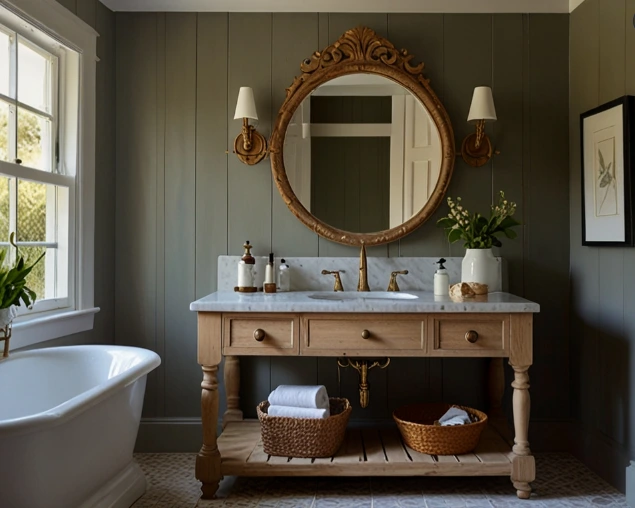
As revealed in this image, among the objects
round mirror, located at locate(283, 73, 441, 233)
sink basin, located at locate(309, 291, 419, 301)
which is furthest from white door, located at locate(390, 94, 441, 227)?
sink basin, located at locate(309, 291, 419, 301)

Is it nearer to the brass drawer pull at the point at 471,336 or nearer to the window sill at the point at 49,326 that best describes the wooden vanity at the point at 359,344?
the brass drawer pull at the point at 471,336

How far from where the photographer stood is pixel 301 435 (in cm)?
238

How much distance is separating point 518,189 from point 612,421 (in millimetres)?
1204

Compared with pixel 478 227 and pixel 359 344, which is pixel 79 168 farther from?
pixel 478 227

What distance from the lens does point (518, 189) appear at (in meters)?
2.96

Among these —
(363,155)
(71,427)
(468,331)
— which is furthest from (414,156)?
(71,427)

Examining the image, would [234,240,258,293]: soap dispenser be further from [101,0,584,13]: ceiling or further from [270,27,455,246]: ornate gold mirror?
[101,0,584,13]: ceiling

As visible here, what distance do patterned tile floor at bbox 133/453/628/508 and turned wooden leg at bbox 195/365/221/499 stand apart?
0.11 metres

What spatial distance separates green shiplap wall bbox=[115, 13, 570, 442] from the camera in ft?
9.68

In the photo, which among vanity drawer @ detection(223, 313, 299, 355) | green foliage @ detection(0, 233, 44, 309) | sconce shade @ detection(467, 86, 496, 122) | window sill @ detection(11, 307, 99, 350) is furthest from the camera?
sconce shade @ detection(467, 86, 496, 122)

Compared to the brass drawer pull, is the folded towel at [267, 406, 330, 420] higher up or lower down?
lower down

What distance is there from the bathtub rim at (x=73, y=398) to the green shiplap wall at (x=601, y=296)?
2.01 meters

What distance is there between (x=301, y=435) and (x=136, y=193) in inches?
60.3

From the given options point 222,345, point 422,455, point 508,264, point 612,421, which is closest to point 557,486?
point 612,421
